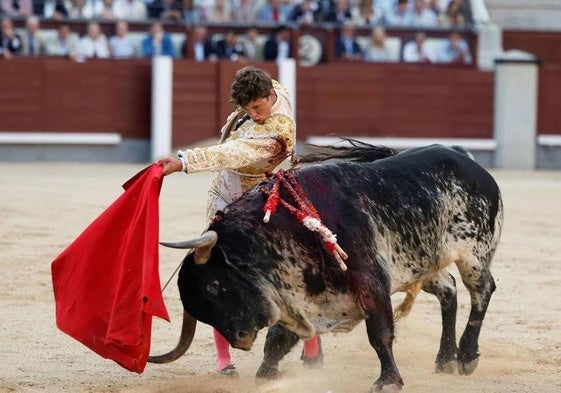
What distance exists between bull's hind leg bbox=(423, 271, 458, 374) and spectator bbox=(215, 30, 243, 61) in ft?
30.9

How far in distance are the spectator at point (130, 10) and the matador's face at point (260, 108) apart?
976 cm

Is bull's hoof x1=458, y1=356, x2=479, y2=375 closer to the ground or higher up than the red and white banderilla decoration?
closer to the ground

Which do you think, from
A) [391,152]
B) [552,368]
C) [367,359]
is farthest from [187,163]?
[552,368]

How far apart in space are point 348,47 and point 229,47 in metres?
1.32

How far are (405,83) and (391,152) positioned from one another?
1000 cm

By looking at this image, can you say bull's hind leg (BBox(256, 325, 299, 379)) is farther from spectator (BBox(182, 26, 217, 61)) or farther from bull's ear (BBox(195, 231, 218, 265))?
spectator (BBox(182, 26, 217, 61))

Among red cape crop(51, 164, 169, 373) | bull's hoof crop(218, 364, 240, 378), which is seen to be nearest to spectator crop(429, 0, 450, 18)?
bull's hoof crop(218, 364, 240, 378)

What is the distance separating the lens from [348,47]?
1477 centimetres

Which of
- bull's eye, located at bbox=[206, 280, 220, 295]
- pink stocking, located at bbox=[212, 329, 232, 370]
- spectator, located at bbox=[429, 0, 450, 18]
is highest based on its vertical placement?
spectator, located at bbox=[429, 0, 450, 18]

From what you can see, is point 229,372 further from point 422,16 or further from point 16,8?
point 422,16

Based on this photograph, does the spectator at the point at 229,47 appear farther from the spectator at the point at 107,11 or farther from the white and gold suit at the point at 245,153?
the white and gold suit at the point at 245,153

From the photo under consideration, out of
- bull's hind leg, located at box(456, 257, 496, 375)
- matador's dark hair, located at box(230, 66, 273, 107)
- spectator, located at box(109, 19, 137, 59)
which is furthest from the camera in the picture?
spectator, located at box(109, 19, 137, 59)

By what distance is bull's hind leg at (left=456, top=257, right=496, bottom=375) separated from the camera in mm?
4953

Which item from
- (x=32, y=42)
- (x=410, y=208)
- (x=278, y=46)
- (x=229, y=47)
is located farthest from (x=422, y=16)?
(x=410, y=208)
